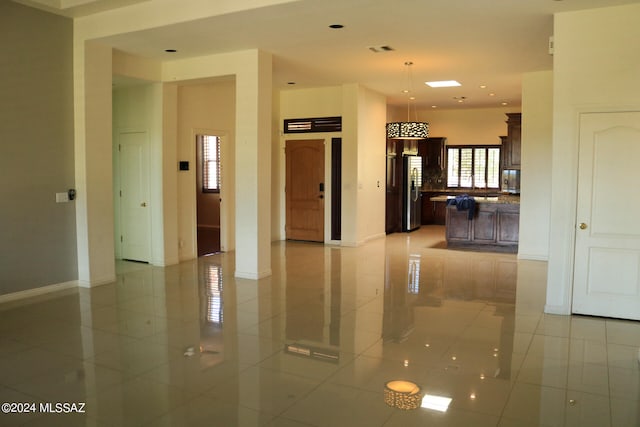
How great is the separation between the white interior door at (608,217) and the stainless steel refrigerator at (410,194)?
285 inches

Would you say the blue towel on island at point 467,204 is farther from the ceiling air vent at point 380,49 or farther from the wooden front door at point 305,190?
the ceiling air vent at point 380,49

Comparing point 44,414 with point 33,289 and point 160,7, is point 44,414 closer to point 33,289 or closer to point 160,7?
point 33,289

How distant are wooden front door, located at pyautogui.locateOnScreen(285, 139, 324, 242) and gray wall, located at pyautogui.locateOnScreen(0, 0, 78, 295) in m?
4.87

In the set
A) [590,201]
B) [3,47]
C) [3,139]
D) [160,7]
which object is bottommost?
[590,201]

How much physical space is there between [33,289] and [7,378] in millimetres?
2694

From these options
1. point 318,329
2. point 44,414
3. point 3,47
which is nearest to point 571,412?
point 318,329

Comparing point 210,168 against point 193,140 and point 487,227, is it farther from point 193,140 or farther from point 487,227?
point 487,227

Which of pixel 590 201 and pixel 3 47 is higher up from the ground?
pixel 3 47

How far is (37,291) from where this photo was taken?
244 inches

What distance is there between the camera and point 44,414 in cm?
321

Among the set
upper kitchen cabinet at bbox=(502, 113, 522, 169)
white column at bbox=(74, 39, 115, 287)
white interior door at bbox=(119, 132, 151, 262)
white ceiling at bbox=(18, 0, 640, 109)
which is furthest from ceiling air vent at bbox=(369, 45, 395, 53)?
upper kitchen cabinet at bbox=(502, 113, 522, 169)

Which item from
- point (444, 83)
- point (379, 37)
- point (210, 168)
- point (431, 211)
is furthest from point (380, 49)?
point (431, 211)

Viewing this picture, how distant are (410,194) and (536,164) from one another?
4219 mm

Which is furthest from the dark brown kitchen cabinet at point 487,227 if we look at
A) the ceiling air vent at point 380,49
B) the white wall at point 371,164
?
the ceiling air vent at point 380,49
